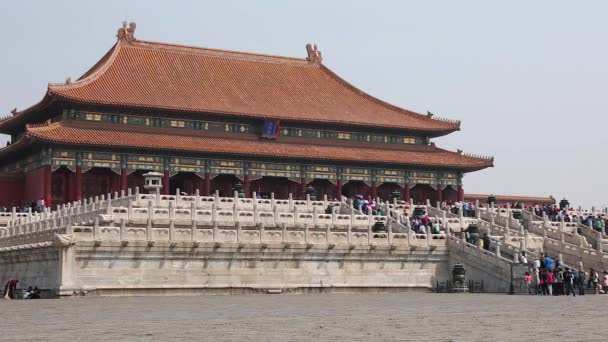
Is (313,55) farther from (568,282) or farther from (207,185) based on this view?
(568,282)

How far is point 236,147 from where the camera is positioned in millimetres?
62500

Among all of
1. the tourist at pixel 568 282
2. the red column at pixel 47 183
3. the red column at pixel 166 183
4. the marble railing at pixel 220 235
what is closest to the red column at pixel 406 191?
the red column at pixel 166 183

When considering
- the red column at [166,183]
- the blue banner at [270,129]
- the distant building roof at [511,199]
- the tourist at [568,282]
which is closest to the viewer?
the tourist at [568,282]

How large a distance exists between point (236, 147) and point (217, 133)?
1.91 metres

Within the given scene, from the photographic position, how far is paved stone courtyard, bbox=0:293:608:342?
15.3 metres

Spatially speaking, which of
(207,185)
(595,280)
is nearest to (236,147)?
(207,185)

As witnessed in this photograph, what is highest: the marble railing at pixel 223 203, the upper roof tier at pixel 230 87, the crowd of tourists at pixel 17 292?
the upper roof tier at pixel 230 87

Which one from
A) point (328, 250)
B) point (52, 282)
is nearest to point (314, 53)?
point (328, 250)

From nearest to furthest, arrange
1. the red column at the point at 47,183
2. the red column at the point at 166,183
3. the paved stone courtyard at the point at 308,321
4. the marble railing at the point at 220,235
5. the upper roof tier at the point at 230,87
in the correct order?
1. the paved stone courtyard at the point at 308,321
2. the marble railing at the point at 220,235
3. the red column at the point at 47,183
4. the red column at the point at 166,183
5. the upper roof tier at the point at 230,87

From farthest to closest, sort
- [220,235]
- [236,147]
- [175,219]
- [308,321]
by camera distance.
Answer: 1. [236,147]
2. [175,219]
3. [220,235]
4. [308,321]

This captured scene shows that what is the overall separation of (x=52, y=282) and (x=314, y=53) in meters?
44.6

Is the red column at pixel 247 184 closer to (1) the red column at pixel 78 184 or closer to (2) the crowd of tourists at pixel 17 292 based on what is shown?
(1) the red column at pixel 78 184

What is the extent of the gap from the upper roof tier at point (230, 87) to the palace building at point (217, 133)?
9 cm

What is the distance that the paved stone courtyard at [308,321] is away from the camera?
50.1 feet
